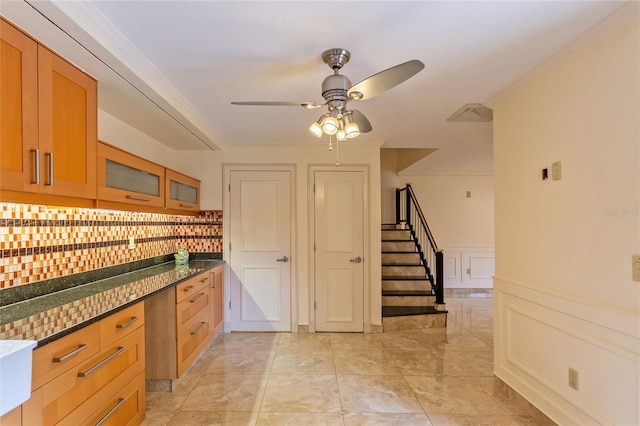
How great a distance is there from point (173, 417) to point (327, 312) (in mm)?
2090

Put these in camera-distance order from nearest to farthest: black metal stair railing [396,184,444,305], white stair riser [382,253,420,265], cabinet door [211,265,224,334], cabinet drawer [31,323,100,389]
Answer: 1. cabinet drawer [31,323,100,389]
2. cabinet door [211,265,224,334]
3. white stair riser [382,253,420,265]
4. black metal stair railing [396,184,444,305]

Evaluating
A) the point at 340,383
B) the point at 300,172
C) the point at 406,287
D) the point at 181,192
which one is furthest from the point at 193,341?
the point at 406,287

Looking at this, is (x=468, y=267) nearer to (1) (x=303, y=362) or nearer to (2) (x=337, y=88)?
(1) (x=303, y=362)

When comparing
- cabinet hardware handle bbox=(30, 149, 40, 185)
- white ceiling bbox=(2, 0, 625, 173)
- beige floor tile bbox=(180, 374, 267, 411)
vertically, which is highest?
white ceiling bbox=(2, 0, 625, 173)

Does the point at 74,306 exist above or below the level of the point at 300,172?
below

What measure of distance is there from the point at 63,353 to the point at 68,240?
47.1 inches

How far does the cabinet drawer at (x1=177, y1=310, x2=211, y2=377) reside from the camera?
8.64 feet

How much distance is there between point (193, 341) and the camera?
9.51 feet

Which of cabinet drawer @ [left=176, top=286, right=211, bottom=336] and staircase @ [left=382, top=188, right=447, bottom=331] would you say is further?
staircase @ [left=382, top=188, right=447, bottom=331]

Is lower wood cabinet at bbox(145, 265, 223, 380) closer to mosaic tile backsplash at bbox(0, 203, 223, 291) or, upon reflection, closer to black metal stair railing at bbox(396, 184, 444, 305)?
mosaic tile backsplash at bbox(0, 203, 223, 291)

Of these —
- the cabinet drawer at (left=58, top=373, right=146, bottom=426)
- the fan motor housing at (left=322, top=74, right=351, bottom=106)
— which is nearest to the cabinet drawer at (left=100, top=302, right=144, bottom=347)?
the cabinet drawer at (left=58, top=373, right=146, bottom=426)

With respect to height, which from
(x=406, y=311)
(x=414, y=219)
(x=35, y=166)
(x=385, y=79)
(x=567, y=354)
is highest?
(x=385, y=79)

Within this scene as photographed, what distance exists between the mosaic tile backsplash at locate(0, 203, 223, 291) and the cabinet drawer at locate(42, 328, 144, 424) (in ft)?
2.38

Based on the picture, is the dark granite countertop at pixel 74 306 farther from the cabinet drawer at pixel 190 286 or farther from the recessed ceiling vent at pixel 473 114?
the recessed ceiling vent at pixel 473 114
